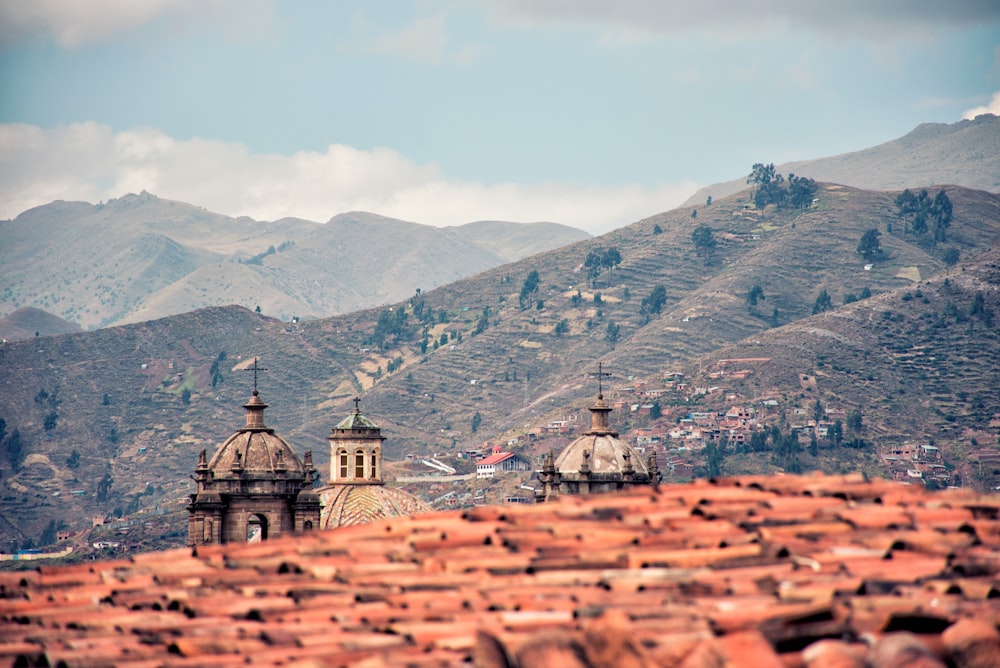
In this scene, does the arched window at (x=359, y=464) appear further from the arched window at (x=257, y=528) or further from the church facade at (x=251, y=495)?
the church facade at (x=251, y=495)

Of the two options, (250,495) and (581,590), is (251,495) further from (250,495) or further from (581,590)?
(581,590)

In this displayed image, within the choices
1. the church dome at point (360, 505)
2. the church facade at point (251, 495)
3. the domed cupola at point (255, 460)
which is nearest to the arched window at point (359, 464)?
the church dome at point (360, 505)

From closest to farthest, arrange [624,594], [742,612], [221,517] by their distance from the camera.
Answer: [742,612] < [624,594] < [221,517]

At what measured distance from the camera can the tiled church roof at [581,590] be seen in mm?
14742

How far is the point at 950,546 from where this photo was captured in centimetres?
1838

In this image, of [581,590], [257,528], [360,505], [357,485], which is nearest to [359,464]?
[357,485]

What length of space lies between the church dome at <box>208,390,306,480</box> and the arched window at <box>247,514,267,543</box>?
1678 mm

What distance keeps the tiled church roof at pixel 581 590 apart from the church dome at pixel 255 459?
4851 cm

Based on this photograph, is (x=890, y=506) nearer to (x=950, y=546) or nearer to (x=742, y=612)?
(x=950, y=546)

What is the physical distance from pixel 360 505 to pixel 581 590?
58658 mm

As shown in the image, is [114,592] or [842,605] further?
[114,592]

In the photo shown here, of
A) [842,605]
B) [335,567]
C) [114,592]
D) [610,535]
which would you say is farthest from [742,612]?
[114,592]

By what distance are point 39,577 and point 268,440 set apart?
50.1 meters

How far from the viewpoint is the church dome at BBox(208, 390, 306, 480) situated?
69.8 m
